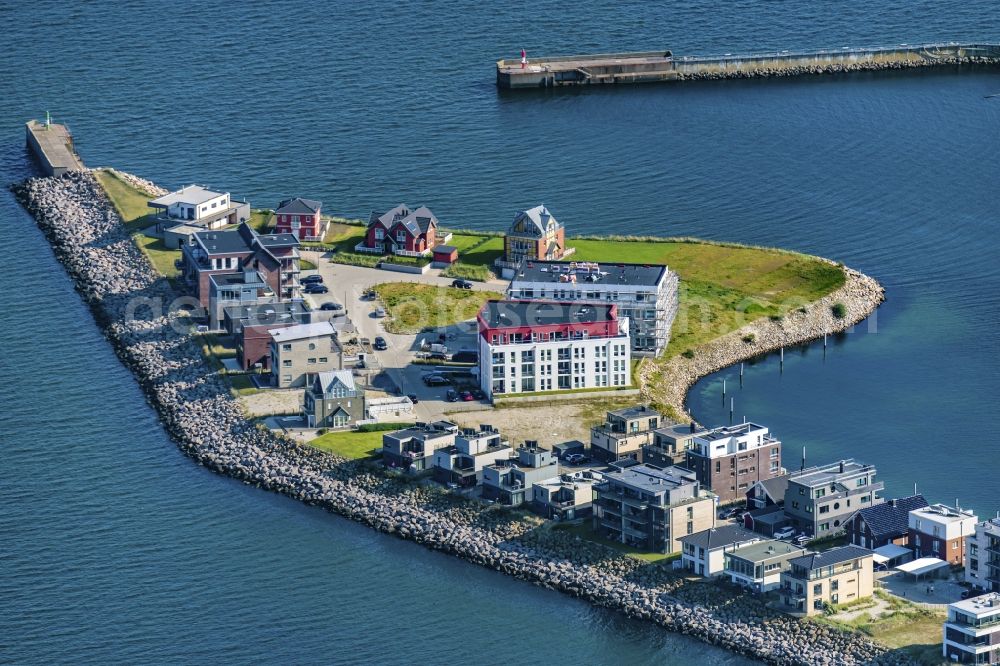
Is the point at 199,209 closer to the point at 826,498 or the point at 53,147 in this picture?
the point at 53,147

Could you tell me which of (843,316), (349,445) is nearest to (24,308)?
(349,445)

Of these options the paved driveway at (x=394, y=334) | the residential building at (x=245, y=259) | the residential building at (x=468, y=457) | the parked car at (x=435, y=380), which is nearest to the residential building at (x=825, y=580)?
the residential building at (x=468, y=457)

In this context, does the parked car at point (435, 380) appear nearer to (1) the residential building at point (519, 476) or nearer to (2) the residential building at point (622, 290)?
(2) the residential building at point (622, 290)

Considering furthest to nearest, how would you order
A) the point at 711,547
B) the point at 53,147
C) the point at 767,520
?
the point at 53,147
the point at 767,520
the point at 711,547

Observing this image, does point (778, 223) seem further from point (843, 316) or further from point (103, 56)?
point (103, 56)

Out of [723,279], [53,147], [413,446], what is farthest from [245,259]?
[53,147]

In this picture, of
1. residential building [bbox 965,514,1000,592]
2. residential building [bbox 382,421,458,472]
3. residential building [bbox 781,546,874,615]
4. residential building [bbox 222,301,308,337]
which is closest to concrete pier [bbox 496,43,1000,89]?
residential building [bbox 222,301,308,337]
